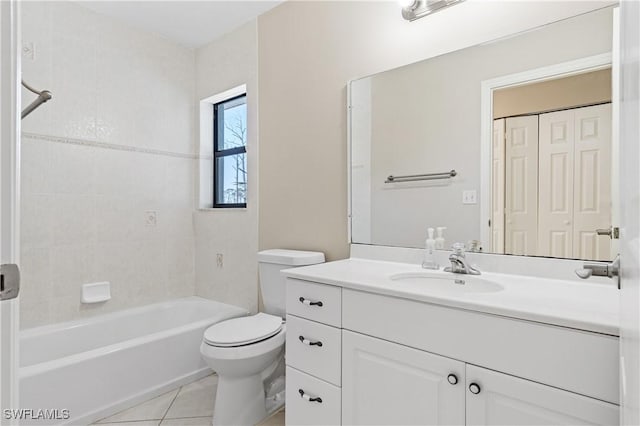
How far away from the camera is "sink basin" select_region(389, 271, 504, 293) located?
1392 millimetres

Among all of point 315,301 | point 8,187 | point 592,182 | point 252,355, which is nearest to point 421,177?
point 592,182

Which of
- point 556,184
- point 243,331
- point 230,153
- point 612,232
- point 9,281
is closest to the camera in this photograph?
point 9,281

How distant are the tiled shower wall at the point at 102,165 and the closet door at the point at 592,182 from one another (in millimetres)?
2615

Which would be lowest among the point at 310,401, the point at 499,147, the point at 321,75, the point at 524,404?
the point at 310,401

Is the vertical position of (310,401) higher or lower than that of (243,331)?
lower

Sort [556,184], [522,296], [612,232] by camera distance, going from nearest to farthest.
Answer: [522,296] → [612,232] → [556,184]

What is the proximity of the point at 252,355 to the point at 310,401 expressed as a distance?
411 mm

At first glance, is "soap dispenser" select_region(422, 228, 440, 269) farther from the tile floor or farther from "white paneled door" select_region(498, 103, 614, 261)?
the tile floor

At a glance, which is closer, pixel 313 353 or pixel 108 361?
pixel 313 353

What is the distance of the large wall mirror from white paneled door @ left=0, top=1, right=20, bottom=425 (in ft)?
4.86

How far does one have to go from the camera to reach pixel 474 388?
104 cm

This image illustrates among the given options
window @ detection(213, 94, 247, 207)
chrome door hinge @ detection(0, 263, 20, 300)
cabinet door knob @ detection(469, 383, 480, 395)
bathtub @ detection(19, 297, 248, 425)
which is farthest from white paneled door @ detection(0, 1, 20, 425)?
window @ detection(213, 94, 247, 207)

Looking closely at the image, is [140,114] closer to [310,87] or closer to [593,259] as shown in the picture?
[310,87]

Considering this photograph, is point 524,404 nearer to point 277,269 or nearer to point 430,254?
point 430,254
